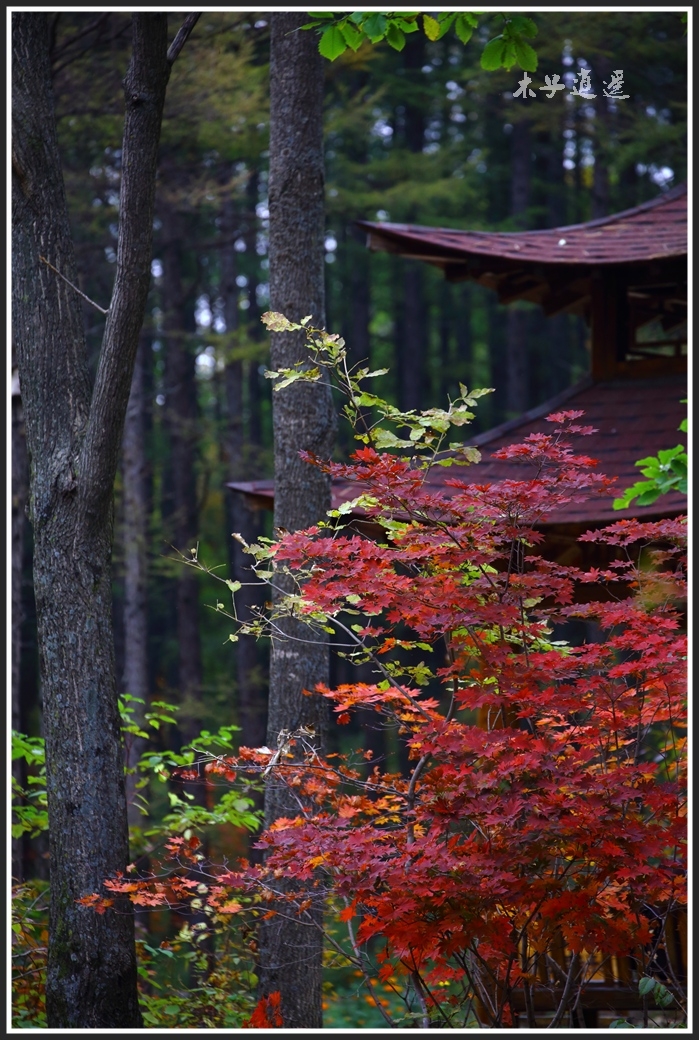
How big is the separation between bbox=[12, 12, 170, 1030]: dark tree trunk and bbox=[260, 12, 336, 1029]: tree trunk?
3.53 feet

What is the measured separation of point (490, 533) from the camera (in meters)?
3.70

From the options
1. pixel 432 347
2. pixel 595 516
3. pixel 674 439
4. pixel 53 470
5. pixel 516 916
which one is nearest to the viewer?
pixel 516 916

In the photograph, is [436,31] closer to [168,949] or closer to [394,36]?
[394,36]

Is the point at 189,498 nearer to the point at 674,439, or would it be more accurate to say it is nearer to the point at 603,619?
the point at 674,439

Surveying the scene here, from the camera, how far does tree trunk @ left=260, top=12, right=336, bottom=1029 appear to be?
204 inches

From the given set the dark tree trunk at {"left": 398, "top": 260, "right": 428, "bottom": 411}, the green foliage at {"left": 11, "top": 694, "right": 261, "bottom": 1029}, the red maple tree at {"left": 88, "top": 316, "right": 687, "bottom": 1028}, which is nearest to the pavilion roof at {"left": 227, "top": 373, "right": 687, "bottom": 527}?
the green foliage at {"left": 11, "top": 694, "right": 261, "bottom": 1029}

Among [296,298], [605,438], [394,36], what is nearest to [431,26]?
[394,36]

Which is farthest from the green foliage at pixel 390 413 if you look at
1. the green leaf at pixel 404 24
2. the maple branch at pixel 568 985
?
the maple branch at pixel 568 985

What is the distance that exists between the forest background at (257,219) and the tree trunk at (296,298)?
294 centimetres

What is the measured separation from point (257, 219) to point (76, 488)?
30.2 feet

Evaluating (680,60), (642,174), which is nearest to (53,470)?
(680,60)

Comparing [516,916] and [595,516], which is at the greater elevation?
[595,516]

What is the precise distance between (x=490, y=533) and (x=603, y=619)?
0.51 m

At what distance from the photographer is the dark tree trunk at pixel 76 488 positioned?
4145 mm
